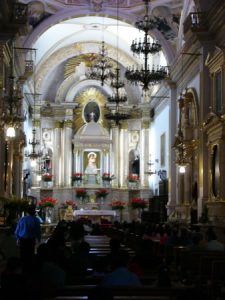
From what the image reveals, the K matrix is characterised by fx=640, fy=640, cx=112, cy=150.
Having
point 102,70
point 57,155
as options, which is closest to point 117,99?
point 102,70

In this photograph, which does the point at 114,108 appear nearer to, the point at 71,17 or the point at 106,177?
the point at 106,177

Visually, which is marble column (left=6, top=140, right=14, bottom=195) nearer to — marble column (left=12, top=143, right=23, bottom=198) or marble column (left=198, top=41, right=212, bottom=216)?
marble column (left=12, top=143, right=23, bottom=198)

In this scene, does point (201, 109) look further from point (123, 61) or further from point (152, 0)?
point (123, 61)

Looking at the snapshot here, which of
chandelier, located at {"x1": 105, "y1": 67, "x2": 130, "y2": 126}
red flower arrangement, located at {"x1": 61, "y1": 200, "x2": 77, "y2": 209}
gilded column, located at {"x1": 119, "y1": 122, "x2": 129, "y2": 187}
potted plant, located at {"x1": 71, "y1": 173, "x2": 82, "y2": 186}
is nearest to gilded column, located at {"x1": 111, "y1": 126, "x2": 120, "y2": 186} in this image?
gilded column, located at {"x1": 119, "y1": 122, "x2": 129, "y2": 187}

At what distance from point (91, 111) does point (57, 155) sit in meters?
3.40

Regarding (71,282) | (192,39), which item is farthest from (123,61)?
(71,282)

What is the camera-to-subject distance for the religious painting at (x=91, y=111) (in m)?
38.2

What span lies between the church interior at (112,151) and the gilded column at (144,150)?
69mm

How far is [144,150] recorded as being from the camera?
37.2 m

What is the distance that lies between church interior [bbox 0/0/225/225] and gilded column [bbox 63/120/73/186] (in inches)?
2.5

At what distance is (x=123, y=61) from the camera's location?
37594mm

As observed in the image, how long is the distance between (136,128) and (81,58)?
524cm

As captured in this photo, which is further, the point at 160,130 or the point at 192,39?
the point at 160,130

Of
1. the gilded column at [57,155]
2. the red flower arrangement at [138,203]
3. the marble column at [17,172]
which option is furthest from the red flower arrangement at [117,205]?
the marble column at [17,172]
